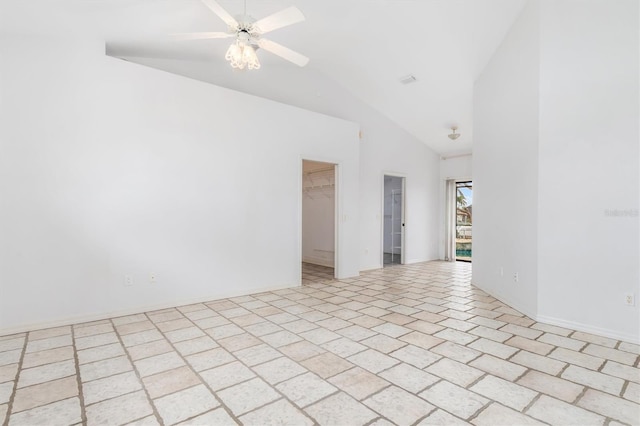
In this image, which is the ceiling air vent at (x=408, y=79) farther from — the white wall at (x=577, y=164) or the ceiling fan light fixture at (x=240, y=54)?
the ceiling fan light fixture at (x=240, y=54)

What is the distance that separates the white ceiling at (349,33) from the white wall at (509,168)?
15.0 inches

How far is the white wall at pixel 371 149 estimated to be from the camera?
5.06 metres

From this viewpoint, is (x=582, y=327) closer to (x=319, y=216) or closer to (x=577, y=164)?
(x=577, y=164)

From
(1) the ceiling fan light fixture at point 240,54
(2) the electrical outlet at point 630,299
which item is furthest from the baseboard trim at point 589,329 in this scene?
(1) the ceiling fan light fixture at point 240,54

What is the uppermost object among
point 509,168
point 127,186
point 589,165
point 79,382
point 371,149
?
point 371,149

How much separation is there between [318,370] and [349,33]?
4.21 m

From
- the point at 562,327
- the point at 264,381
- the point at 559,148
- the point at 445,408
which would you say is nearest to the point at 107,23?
the point at 264,381

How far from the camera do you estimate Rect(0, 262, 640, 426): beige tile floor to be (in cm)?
178

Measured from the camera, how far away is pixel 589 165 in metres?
2.99

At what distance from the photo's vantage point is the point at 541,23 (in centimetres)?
324

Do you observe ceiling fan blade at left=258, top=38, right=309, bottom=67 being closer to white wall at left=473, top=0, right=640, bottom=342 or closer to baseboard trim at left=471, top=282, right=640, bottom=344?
white wall at left=473, top=0, right=640, bottom=342

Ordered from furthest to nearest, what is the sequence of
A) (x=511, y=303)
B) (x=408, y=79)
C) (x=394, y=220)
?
(x=394, y=220) → (x=408, y=79) → (x=511, y=303)

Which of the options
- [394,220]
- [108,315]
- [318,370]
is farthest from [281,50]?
[394,220]

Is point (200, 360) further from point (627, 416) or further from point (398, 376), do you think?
point (627, 416)
